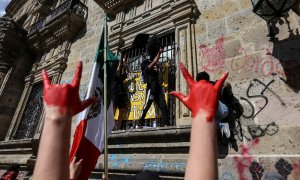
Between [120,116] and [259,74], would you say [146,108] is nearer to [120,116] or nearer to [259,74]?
[120,116]

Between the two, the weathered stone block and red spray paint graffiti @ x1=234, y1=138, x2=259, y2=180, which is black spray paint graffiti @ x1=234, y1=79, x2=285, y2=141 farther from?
the weathered stone block

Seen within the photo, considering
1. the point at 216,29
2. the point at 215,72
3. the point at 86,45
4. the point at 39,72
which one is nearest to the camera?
the point at 215,72

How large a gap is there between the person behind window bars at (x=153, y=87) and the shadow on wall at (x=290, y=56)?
1.97 m

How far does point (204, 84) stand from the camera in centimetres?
120

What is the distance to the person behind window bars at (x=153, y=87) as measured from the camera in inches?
169

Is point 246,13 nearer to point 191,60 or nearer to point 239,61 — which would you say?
point 239,61

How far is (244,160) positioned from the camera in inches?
119

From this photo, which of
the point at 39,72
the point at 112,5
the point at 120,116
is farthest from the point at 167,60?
the point at 39,72

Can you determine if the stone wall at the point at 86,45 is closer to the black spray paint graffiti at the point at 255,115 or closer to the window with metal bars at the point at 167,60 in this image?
the window with metal bars at the point at 167,60

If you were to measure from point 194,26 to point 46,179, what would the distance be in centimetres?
423

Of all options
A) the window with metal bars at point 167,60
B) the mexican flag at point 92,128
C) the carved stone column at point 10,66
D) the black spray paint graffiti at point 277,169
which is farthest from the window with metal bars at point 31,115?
the black spray paint graffiti at point 277,169

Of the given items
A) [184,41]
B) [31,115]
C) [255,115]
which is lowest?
[255,115]

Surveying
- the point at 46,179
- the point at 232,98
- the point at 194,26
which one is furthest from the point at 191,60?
the point at 46,179

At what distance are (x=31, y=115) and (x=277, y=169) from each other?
781 centimetres
